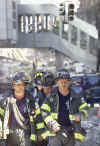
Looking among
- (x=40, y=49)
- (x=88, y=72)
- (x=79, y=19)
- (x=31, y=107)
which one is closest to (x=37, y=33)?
(x=40, y=49)

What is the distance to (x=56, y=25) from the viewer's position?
258 inches

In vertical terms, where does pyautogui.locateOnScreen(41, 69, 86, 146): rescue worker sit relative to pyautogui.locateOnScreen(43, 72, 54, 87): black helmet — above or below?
below

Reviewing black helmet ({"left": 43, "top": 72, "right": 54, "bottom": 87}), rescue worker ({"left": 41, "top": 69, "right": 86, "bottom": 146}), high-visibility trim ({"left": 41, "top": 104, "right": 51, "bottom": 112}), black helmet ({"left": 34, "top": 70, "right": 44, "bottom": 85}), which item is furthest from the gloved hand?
black helmet ({"left": 34, "top": 70, "right": 44, "bottom": 85})

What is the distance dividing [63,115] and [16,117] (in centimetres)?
68

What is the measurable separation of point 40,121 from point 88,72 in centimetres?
332

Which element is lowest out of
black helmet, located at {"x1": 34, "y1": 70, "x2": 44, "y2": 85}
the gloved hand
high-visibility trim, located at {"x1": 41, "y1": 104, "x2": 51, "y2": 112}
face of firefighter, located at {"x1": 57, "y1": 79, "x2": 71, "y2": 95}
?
the gloved hand

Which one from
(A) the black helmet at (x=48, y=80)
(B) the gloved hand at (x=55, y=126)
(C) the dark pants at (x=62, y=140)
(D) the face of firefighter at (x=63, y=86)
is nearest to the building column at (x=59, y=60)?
(A) the black helmet at (x=48, y=80)

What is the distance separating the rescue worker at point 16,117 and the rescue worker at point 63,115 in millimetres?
289

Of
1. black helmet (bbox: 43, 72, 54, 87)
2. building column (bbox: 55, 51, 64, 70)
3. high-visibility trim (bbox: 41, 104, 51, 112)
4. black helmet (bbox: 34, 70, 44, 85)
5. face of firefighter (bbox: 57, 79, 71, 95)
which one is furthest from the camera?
building column (bbox: 55, 51, 64, 70)

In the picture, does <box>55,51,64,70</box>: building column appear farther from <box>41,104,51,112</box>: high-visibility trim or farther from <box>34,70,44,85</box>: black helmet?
<box>41,104,51,112</box>: high-visibility trim

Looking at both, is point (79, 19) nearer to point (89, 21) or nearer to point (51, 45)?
point (89, 21)

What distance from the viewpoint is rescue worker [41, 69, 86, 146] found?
4.14m

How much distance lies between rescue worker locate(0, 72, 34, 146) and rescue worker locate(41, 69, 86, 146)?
0.95 feet

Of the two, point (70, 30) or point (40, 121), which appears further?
point (70, 30)
